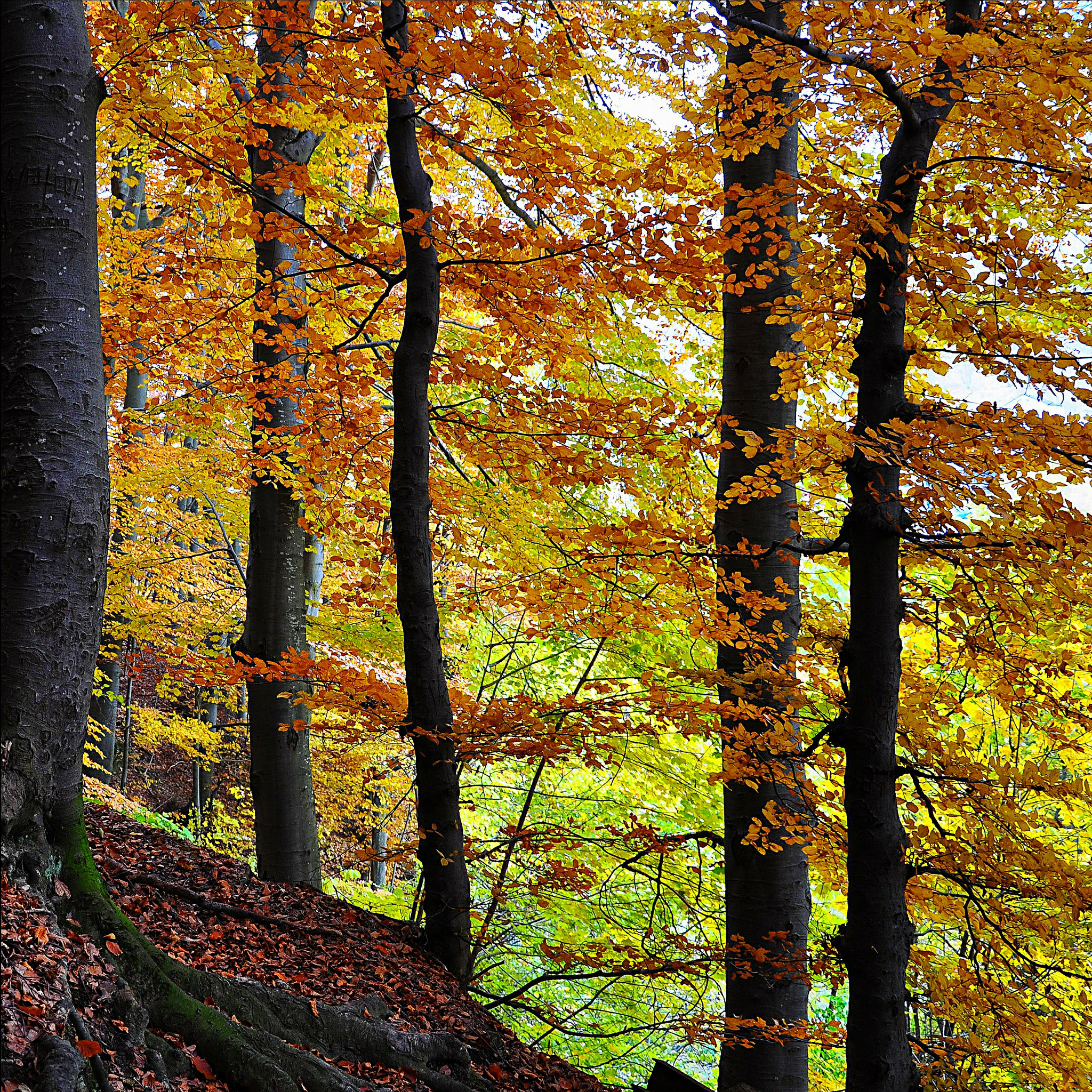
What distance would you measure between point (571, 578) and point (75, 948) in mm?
3476

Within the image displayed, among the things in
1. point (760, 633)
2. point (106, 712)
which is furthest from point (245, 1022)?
point (106, 712)

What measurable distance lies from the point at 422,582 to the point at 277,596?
1.74 metres

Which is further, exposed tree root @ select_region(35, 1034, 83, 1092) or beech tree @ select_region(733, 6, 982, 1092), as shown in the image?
beech tree @ select_region(733, 6, 982, 1092)

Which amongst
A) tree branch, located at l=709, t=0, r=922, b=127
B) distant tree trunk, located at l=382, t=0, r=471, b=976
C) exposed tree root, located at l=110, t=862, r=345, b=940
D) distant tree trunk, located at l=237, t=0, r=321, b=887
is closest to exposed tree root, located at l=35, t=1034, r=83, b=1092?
exposed tree root, located at l=110, t=862, r=345, b=940

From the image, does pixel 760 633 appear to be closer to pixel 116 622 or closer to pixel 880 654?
pixel 880 654

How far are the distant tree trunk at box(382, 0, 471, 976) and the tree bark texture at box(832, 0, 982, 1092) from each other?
90.6 inches

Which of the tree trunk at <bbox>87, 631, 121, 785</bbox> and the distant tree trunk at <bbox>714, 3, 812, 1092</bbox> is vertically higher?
the distant tree trunk at <bbox>714, 3, 812, 1092</bbox>

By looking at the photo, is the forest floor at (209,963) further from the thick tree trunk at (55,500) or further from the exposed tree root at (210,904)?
the thick tree trunk at (55,500)

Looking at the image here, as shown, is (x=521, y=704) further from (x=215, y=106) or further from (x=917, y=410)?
(x=215, y=106)

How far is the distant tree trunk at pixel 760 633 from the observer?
422 centimetres

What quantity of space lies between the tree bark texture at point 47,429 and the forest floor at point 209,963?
37cm

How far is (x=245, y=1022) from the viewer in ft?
10.7

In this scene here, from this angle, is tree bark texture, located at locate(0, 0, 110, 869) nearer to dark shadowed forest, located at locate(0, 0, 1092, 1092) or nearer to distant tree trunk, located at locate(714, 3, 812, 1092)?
dark shadowed forest, located at locate(0, 0, 1092, 1092)

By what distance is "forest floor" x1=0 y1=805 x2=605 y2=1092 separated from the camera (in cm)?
236
